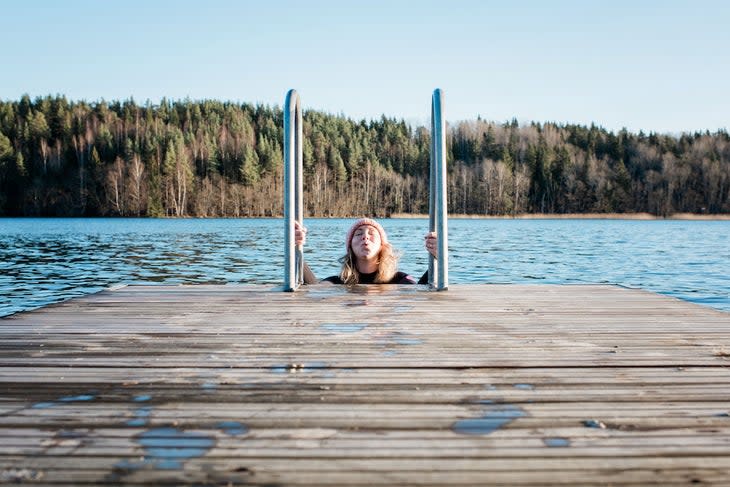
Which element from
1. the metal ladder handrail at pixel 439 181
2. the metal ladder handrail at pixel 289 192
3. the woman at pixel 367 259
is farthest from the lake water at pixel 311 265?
the metal ladder handrail at pixel 289 192

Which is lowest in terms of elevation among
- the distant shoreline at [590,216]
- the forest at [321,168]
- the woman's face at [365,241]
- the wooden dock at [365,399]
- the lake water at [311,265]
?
the lake water at [311,265]

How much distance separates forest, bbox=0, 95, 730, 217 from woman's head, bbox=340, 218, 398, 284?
3237 inches

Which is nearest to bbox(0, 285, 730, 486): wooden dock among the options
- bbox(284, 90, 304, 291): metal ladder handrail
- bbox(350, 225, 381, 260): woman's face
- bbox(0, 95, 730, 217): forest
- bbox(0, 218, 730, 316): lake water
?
bbox(284, 90, 304, 291): metal ladder handrail

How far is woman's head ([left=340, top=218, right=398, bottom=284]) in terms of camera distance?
5.97m

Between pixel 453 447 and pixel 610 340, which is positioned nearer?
pixel 453 447

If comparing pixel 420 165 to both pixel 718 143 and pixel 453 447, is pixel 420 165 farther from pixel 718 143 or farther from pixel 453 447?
pixel 453 447

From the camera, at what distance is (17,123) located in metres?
104

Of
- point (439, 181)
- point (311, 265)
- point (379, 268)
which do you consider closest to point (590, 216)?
point (311, 265)

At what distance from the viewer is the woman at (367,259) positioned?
19.6ft

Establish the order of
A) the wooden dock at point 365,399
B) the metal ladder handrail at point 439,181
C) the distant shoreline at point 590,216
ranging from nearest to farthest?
the wooden dock at point 365,399
the metal ladder handrail at point 439,181
the distant shoreline at point 590,216

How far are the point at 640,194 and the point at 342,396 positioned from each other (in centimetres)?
10734

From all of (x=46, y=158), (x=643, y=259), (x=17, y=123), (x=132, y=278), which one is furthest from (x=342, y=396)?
(x=17, y=123)

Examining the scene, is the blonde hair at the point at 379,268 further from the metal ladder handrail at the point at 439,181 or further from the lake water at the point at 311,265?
the lake water at the point at 311,265

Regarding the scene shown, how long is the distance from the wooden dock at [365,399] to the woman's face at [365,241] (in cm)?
172
